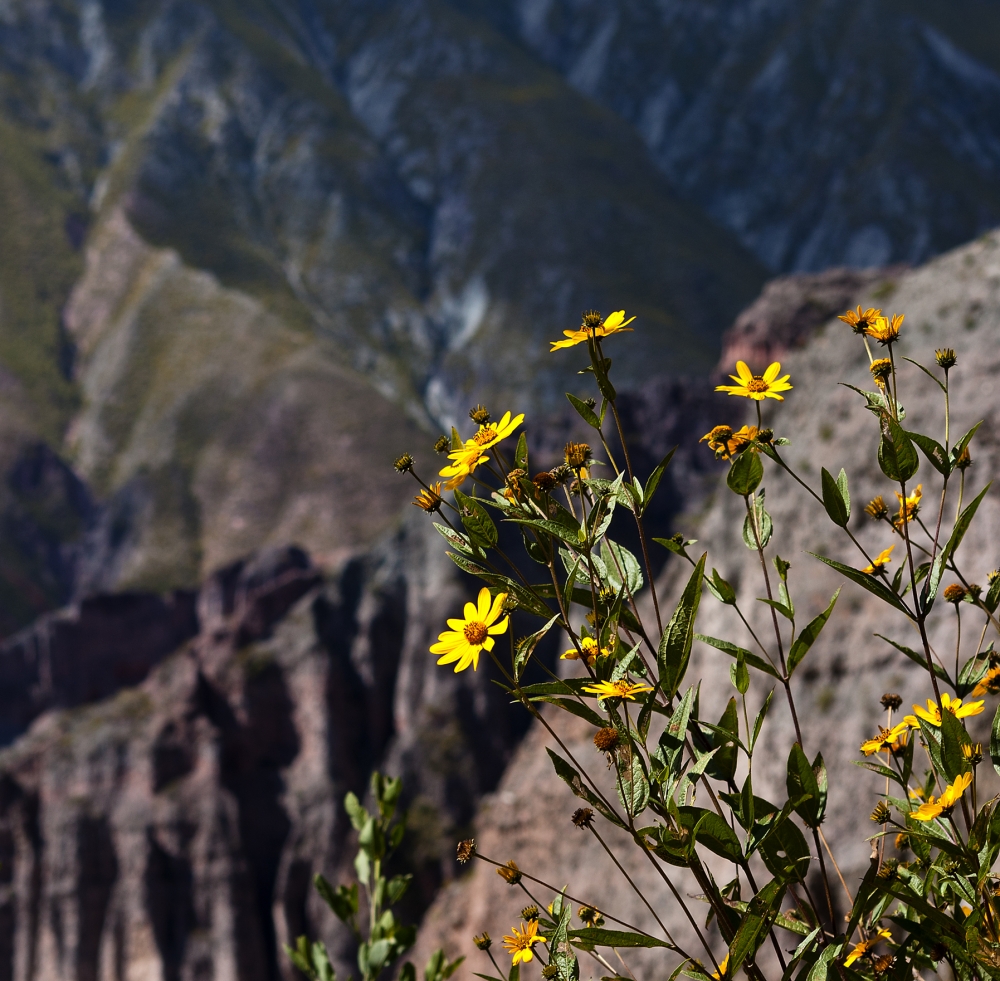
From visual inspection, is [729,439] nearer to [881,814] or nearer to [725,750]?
[725,750]

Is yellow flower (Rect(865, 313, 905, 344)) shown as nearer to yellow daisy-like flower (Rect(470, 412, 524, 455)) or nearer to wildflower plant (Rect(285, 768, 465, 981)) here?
yellow daisy-like flower (Rect(470, 412, 524, 455))

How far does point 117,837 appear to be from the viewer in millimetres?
48125

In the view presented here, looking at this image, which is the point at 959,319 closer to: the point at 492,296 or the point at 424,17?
the point at 492,296

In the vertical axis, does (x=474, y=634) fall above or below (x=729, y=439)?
below

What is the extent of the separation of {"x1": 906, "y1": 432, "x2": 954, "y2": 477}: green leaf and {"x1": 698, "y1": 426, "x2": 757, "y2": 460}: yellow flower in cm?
37

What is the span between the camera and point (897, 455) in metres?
2.41

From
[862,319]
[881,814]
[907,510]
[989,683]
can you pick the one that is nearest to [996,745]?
[989,683]

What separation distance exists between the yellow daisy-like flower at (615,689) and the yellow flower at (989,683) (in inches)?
36.9

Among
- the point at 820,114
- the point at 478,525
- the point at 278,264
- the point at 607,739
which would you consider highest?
the point at 820,114

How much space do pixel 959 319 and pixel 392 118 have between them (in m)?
163

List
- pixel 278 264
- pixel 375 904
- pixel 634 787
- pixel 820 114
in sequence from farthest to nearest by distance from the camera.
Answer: pixel 820 114
pixel 278 264
pixel 375 904
pixel 634 787

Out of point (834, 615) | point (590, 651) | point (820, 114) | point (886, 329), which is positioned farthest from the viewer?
point (820, 114)

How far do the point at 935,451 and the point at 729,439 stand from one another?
483mm

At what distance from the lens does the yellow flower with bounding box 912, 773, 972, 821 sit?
2260mm
